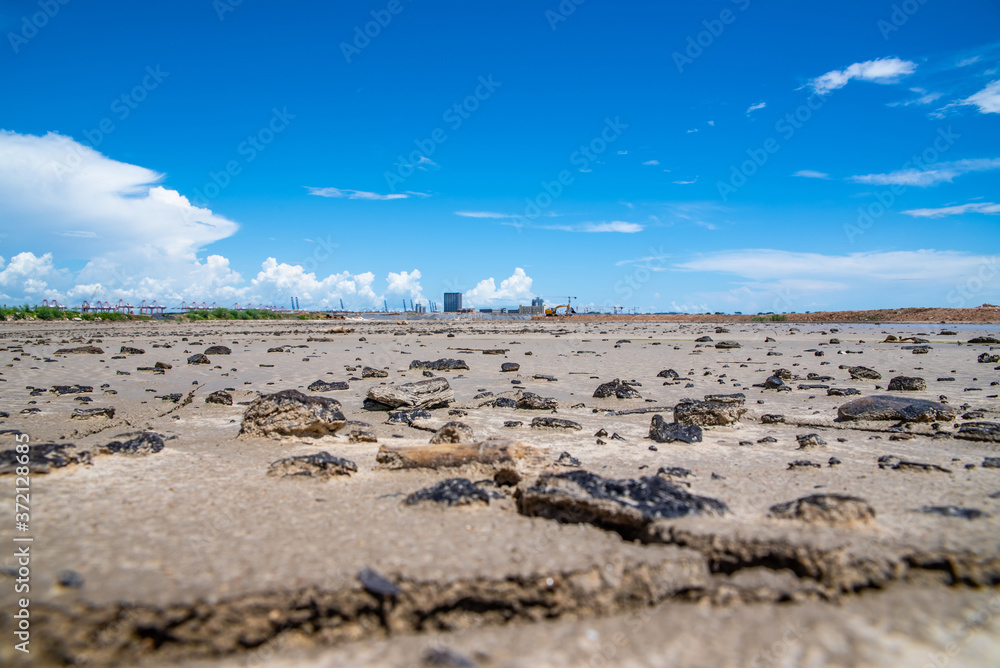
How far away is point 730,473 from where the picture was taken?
15.4 ft

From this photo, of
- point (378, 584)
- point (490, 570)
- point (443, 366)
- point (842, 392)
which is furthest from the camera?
point (443, 366)

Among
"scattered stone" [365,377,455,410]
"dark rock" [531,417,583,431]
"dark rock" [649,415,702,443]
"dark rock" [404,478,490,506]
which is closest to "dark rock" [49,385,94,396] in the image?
"scattered stone" [365,377,455,410]

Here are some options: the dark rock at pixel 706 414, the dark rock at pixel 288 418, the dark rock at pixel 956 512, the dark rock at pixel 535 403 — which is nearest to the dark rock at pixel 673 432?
the dark rock at pixel 706 414

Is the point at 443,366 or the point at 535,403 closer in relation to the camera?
the point at 535,403

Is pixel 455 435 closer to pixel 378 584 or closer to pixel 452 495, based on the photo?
pixel 452 495

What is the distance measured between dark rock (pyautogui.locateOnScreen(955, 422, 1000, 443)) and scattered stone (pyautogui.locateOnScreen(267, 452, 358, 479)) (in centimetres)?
620

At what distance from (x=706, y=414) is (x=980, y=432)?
2.68 m

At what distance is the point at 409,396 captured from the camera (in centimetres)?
771

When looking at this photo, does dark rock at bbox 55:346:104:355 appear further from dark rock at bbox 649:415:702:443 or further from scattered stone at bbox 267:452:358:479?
dark rock at bbox 649:415:702:443

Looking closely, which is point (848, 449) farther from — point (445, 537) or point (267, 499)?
point (267, 499)

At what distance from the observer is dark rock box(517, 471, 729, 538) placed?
3.29 meters

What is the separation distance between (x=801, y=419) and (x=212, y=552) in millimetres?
6745

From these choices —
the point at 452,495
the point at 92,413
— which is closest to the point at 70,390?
the point at 92,413

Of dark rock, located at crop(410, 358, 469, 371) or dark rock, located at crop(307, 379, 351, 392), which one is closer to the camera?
dark rock, located at crop(307, 379, 351, 392)
